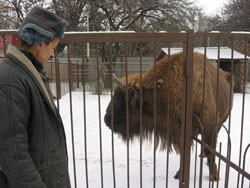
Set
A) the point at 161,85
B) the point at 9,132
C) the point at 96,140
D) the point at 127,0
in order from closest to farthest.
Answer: the point at 9,132 < the point at 161,85 < the point at 96,140 < the point at 127,0

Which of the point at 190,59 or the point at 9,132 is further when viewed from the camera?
the point at 190,59

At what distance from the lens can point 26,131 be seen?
130 centimetres

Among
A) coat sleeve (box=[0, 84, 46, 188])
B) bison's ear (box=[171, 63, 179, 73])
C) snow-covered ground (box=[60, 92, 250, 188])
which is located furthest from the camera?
snow-covered ground (box=[60, 92, 250, 188])

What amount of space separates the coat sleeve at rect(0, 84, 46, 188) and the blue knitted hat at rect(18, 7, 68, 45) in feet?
1.06

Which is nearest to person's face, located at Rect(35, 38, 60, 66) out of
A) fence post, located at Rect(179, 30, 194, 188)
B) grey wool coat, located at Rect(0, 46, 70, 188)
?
grey wool coat, located at Rect(0, 46, 70, 188)

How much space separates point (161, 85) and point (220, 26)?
61.5 feet

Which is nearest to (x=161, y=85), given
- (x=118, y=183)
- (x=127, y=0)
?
(x=118, y=183)

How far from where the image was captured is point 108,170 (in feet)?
13.7

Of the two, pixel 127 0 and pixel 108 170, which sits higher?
pixel 127 0

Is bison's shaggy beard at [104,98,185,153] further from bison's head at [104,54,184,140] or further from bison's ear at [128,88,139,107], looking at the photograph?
bison's ear at [128,88,139,107]

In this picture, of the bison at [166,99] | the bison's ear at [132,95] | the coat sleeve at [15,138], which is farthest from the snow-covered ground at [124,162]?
the coat sleeve at [15,138]

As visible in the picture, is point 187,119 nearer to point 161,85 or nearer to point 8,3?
point 161,85

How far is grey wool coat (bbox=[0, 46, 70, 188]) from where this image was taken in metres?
1.22

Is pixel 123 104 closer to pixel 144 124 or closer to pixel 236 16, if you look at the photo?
pixel 144 124
